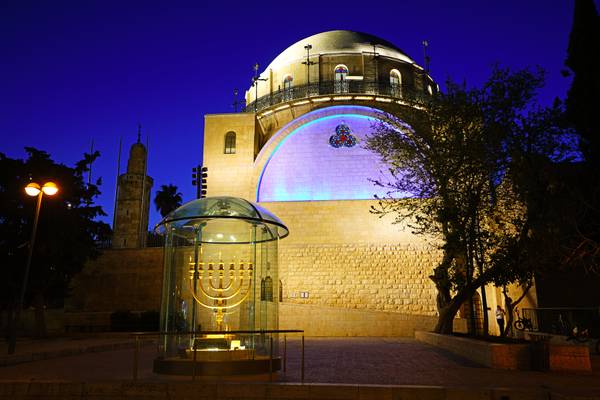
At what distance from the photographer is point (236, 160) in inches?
842

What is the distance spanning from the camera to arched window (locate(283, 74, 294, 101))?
24433 millimetres

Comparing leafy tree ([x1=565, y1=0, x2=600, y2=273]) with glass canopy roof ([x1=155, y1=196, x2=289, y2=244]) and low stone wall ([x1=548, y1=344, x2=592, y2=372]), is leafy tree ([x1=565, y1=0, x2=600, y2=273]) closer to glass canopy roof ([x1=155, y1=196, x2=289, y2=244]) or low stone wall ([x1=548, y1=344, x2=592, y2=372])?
low stone wall ([x1=548, y1=344, x2=592, y2=372])

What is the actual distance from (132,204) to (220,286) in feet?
76.6

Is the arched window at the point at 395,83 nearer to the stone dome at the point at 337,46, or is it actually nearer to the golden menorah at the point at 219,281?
the stone dome at the point at 337,46

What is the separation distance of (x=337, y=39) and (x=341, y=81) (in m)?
3.83

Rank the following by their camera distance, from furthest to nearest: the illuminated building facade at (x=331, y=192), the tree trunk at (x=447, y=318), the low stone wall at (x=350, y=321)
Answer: the illuminated building facade at (x=331, y=192), the low stone wall at (x=350, y=321), the tree trunk at (x=447, y=318)

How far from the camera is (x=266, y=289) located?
759 centimetres

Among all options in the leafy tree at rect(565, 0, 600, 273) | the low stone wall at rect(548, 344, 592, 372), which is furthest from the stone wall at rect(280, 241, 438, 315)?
the low stone wall at rect(548, 344, 592, 372)

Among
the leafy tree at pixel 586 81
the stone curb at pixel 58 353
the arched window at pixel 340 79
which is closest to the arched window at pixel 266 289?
the stone curb at pixel 58 353

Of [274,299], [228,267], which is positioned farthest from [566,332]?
[228,267]

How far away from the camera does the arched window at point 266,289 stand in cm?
754

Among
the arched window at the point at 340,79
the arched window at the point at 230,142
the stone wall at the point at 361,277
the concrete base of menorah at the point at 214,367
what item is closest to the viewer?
the concrete base of menorah at the point at 214,367

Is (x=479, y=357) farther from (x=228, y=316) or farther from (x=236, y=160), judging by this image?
(x=236, y=160)

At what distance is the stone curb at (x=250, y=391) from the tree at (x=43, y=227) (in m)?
8.92
